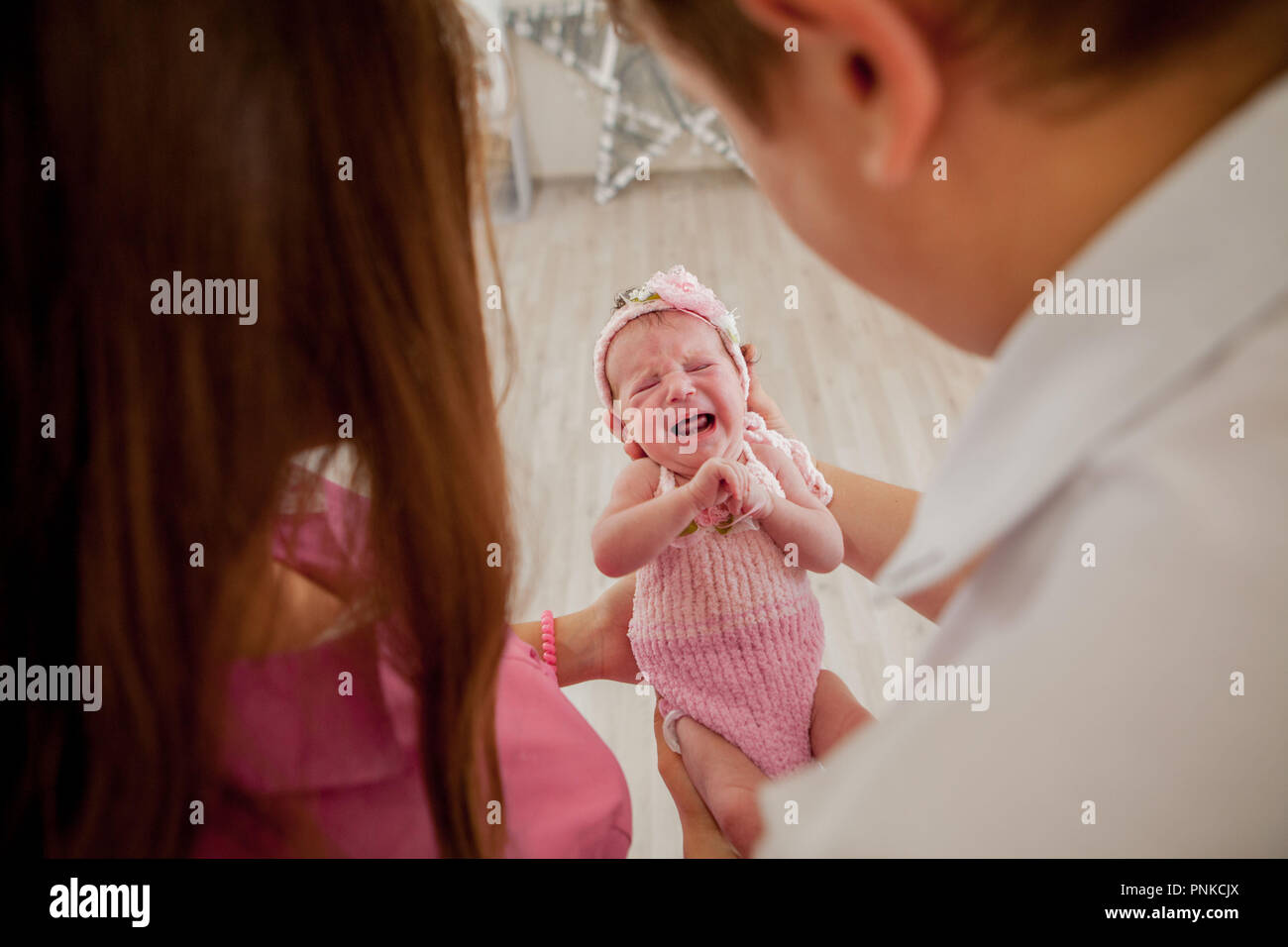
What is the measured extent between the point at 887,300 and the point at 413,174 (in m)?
0.28

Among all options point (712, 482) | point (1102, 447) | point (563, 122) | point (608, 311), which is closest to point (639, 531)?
point (712, 482)

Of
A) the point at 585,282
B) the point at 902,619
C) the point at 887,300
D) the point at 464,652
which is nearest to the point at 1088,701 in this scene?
the point at 887,300

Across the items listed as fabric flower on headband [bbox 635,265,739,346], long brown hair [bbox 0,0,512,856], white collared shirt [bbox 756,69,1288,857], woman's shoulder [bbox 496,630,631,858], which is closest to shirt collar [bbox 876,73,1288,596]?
white collared shirt [bbox 756,69,1288,857]

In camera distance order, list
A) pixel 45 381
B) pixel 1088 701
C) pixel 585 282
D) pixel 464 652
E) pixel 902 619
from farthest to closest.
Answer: pixel 585 282, pixel 902 619, pixel 464 652, pixel 45 381, pixel 1088 701

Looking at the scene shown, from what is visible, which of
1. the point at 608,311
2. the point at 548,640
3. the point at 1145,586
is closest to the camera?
the point at 1145,586

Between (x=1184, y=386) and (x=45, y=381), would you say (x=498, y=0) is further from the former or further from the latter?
(x=1184, y=386)

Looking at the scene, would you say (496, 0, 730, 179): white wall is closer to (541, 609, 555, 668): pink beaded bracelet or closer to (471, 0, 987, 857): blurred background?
(471, 0, 987, 857): blurred background

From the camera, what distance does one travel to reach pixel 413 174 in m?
0.52

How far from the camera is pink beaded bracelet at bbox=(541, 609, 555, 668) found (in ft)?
3.72

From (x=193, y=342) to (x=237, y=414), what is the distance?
48 millimetres

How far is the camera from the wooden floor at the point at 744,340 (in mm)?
1608

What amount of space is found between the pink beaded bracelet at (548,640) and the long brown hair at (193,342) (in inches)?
22.5

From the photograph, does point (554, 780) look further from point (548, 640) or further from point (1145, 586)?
point (1145, 586)

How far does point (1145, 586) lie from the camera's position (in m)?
0.33
